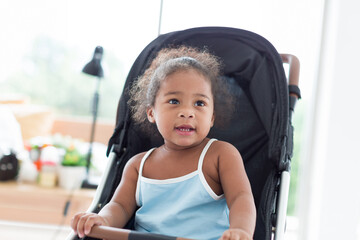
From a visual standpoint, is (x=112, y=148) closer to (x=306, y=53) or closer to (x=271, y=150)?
(x=271, y=150)

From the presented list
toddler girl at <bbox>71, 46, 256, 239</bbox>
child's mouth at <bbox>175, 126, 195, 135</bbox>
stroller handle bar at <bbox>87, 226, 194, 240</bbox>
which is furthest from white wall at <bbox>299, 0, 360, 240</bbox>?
stroller handle bar at <bbox>87, 226, 194, 240</bbox>

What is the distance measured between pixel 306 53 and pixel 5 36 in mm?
2123

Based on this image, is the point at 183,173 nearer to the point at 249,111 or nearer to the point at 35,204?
the point at 249,111

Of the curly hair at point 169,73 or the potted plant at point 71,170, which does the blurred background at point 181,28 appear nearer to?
the potted plant at point 71,170

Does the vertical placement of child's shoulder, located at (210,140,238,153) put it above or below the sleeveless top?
above

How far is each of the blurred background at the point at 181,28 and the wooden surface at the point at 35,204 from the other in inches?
1.9

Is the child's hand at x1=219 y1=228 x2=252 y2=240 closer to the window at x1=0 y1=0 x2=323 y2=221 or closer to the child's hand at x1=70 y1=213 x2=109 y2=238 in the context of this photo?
the child's hand at x1=70 y1=213 x2=109 y2=238

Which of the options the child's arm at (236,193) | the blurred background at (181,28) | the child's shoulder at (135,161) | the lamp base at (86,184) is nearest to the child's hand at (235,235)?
the child's arm at (236,193)

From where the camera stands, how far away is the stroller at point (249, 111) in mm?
1181

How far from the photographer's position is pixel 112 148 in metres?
1.28

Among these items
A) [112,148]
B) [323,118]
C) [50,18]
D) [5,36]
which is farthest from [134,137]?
[5,36]

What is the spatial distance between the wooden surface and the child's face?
1.67 metres

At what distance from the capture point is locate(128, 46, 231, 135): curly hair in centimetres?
117

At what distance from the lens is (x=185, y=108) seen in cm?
109
